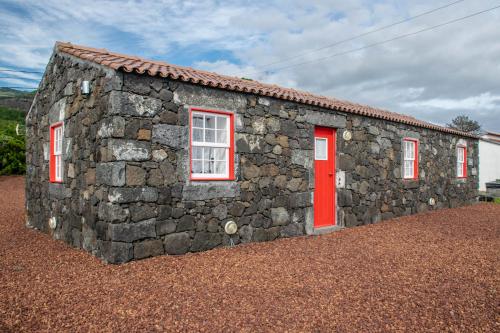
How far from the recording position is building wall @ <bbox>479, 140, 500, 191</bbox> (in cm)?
2103

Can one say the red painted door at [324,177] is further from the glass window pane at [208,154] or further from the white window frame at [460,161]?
the white window frame at [460,161]

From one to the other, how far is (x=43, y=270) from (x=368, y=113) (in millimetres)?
7875

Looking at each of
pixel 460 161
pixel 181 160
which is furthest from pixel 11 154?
pixel 460 161

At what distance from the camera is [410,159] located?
11.3 m

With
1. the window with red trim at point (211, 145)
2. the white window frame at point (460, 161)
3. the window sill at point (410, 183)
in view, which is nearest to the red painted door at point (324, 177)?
the window with red trim at point (211, 145)

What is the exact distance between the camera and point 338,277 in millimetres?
4891

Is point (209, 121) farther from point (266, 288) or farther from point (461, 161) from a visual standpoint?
Result: point (461, 161)

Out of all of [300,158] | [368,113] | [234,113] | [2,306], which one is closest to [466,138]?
[368,113]

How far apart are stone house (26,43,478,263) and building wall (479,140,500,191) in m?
14.6

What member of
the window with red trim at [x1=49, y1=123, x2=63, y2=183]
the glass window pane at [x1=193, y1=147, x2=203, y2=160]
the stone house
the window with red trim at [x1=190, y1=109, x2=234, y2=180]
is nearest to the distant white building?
the stone house

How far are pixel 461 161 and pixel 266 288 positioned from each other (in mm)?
12942

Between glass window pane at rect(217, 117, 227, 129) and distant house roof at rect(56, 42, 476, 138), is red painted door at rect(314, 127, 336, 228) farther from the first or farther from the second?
glass window pane at rect(217, 117, 227, 129)

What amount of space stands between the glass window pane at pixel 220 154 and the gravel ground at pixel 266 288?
5.47 ft

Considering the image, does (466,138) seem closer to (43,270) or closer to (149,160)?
(149,160)
